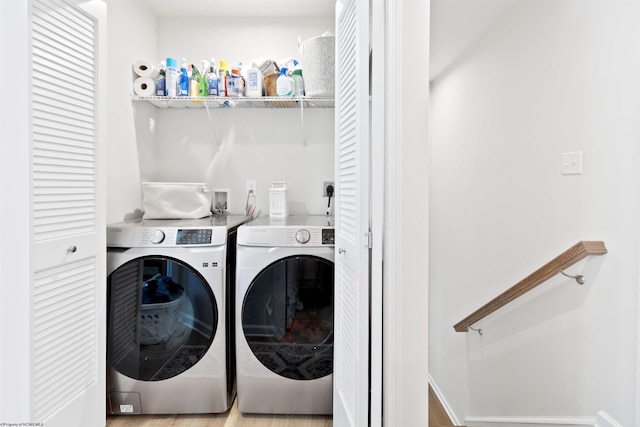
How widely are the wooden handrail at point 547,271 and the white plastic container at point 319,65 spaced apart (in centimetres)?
142

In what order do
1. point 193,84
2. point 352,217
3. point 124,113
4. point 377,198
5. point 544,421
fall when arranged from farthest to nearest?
point 193,84
point 124,113
point 544,421
point 352,217
point 377,198

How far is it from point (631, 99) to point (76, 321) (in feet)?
7.57

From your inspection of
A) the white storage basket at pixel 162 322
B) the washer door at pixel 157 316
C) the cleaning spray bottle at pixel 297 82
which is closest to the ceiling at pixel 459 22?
the cleaning spray bottle at pixel 297 82

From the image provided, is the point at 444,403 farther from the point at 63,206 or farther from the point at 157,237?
the point at 63,206

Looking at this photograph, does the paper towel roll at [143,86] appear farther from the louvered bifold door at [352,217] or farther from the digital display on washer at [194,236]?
the louvered bifold door at [352,217]

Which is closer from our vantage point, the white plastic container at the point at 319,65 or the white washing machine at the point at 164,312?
the white washing machine at the point at 164,312

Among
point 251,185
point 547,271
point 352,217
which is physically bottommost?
point 547,271

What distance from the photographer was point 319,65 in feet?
6.86

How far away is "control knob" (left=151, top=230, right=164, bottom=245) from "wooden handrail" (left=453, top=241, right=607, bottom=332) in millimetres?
1847

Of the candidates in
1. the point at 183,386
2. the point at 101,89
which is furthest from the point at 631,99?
the point at 183,386

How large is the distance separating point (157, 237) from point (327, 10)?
1784 millimetres

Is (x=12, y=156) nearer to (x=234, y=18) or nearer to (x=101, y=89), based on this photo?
(x=101, y=89)

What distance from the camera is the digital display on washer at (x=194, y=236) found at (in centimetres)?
175

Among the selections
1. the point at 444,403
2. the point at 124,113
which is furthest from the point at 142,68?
the point at 444,403
